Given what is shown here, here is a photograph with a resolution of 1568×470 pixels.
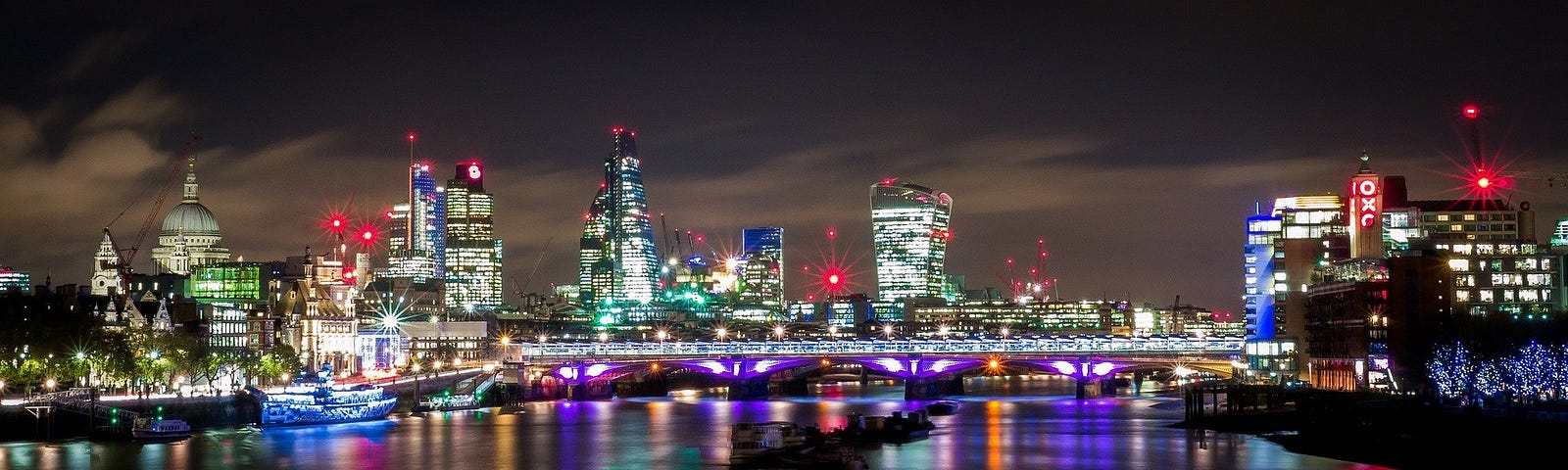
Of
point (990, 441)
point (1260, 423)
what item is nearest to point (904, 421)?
point (990, 441)

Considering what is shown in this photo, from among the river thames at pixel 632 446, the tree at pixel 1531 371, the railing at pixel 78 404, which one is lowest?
the river thames at pixel 632 446

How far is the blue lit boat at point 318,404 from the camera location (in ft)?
515

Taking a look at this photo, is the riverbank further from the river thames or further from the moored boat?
the moored boat

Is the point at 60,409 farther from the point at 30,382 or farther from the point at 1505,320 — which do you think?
the point at 1505,320

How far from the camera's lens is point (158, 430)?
445 ft

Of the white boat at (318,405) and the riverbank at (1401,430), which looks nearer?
the riverbank at (1401,430)

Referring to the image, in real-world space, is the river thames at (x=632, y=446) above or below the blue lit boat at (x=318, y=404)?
below

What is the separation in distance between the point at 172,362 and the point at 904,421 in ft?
230

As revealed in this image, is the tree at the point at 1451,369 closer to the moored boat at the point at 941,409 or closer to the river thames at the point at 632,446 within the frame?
the river thames at the point at 632,446

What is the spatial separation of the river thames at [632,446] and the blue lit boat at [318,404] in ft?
7.06

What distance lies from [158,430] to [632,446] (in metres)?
33.0

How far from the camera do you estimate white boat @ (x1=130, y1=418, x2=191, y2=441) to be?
442 feet

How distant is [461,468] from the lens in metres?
117

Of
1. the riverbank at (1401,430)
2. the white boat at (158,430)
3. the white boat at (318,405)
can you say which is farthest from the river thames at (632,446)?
the riverbank at (1401,430)
